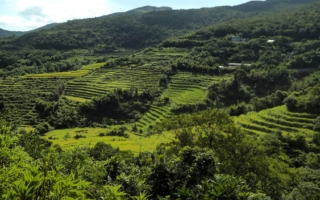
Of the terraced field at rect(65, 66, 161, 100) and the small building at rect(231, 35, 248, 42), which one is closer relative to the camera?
the terraced field at rect(65, 66, 161, 100)

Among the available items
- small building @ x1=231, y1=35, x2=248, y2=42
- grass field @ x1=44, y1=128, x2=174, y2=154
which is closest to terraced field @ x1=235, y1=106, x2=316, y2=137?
grass field @ x1=44, y1=128, x2=174, y2=154

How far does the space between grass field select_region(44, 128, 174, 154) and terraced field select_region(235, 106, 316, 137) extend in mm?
11673

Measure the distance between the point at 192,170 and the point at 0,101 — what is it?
63.4 m

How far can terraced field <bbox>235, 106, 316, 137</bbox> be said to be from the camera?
43.1m

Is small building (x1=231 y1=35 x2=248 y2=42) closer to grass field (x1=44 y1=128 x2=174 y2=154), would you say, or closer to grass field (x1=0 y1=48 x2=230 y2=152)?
grass field (x1=0 y1=48 x2=230 y2=152)

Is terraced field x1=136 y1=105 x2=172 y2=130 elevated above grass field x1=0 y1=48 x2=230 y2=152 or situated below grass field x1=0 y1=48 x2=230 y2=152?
below

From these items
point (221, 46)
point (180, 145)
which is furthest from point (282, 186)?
point (221, 46)

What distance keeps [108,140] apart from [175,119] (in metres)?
25.2

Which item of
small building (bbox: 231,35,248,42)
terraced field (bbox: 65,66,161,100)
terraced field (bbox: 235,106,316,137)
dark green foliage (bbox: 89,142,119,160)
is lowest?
dark green foliage (bbox: 89,142,119,160)

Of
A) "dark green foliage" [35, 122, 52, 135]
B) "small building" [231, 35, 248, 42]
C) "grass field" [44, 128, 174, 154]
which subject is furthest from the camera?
"small building" [231, 35, 248, 42]

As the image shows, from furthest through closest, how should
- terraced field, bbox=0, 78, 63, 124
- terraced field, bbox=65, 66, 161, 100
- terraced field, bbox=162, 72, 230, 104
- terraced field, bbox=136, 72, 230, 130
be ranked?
terraced field, bbox=65, 66, 161, 100
terraced field, bbox=162, 72, 230, 104
terraced field, bbox=136, 72, 230, 130
terraced field, bbox=0, 78, 63, 124

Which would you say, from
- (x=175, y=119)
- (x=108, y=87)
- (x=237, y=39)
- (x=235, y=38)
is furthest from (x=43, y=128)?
(x=235, y=38)

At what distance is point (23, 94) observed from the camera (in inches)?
2783

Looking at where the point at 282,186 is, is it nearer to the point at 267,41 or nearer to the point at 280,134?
the point at 280,134
